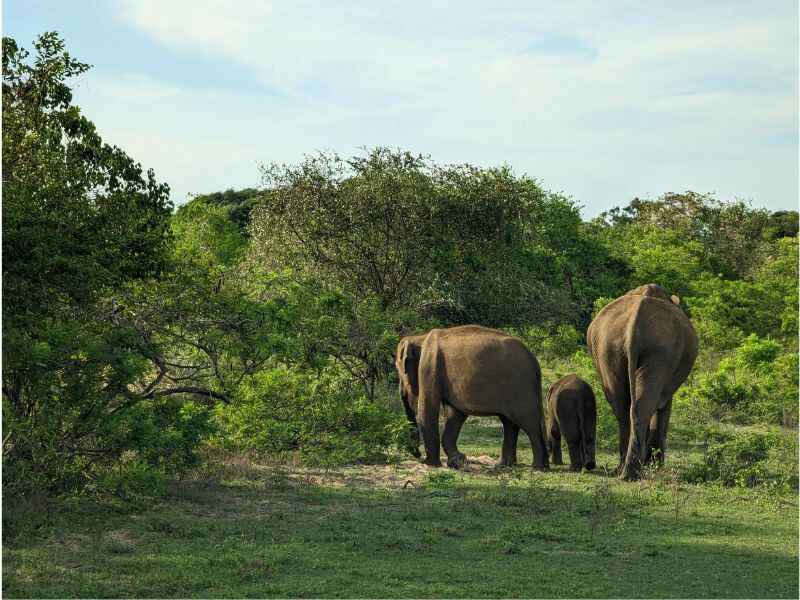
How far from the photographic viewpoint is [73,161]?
41.3ft

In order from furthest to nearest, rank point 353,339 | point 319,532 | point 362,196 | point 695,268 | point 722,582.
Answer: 1. point 695,268
2. point 362,196
3. point 353,339
4. point 319,532
5. point 722,582

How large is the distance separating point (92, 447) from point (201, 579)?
3.31 m

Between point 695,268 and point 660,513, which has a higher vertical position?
point 695,268

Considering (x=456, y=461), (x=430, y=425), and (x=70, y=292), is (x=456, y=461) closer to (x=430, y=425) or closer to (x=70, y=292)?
(x=430, y=425)

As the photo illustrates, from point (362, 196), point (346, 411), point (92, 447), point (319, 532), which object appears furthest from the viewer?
point (362, 196)

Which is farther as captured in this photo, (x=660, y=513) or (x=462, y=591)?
(x=660, y=513)

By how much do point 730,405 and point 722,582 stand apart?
1153cm

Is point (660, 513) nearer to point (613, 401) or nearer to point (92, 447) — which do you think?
point (613, 401)

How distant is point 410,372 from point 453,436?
4.04ft

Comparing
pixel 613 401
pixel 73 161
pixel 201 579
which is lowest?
pixel 201 579

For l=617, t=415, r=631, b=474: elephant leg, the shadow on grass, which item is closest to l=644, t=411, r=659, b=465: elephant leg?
l=617, t=415, r=631, b=474: elephant leg

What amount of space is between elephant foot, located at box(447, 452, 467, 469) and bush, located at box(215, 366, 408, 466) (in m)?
A: 0.73

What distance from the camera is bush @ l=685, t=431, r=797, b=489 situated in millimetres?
13812

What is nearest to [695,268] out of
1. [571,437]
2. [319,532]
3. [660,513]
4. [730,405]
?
[730,405]
